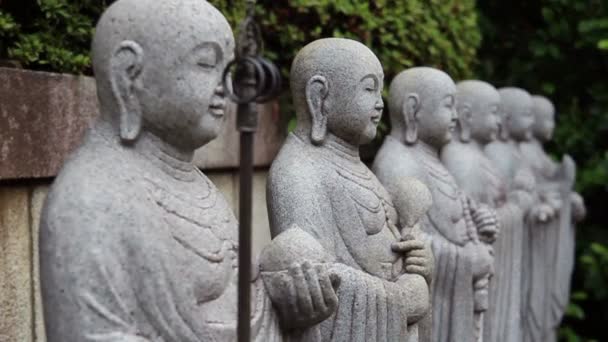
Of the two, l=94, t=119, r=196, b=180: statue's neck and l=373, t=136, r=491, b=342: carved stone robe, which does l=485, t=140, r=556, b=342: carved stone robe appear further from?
l=94, t=119, r=196, b=180: statue's neck

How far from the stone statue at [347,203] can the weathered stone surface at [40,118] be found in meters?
1.08

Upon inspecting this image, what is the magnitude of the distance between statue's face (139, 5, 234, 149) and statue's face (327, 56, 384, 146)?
1.15 meters

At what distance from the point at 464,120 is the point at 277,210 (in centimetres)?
303

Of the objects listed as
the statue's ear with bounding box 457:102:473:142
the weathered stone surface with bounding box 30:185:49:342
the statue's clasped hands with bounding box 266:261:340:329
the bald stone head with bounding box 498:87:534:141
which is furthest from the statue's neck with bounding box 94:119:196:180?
the bald stone head with bounding box 498:87:534:141

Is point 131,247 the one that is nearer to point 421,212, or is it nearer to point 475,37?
point 421,212

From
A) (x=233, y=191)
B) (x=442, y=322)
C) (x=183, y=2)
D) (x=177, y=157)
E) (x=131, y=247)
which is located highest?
(x=183, y=2)

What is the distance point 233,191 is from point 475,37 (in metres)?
3.05

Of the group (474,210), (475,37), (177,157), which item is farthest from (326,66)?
(475,37)

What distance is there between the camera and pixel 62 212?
11.6 ft

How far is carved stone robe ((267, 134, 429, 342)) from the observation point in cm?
462

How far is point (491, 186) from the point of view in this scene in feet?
24.7

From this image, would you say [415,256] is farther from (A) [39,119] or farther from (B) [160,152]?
(A) [39,119]

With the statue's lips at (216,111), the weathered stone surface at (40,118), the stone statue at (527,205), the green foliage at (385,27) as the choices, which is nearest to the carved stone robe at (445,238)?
the green foliage at (385,27)

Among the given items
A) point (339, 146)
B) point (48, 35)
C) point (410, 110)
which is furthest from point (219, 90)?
point (410, 110)
